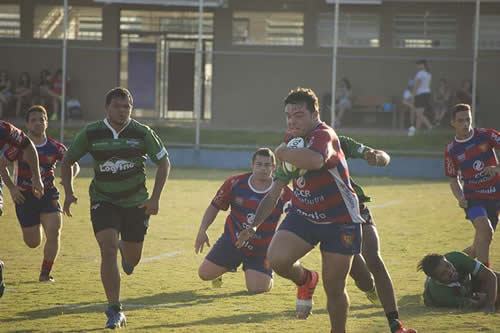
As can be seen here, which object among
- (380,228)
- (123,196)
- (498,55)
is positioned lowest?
(380,228)

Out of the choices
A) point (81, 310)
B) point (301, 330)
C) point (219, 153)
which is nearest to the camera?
point (301, 330)

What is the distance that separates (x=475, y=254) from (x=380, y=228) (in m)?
5.22

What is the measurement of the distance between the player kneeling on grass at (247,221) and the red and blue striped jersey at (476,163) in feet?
6.31

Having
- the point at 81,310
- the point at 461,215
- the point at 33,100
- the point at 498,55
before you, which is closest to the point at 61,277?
the point at 81,310

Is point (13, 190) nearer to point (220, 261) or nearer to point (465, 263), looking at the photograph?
point (220, 261)

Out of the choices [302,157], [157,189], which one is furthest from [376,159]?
[157,189]

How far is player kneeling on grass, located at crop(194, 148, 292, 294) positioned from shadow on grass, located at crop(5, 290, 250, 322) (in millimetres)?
294

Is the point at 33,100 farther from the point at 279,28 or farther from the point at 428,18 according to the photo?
the point at 428,18

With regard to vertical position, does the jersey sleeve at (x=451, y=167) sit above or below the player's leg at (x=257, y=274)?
above

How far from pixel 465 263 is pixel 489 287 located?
0.32m

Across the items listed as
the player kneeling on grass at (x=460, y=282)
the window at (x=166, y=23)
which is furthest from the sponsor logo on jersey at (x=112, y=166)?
the window at (x=166, y=23)

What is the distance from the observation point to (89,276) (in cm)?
1134

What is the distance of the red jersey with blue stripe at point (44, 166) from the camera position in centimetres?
1108

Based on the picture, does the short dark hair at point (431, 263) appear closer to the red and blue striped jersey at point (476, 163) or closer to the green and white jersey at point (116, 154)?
the red and blue striped jersey at point (476, 163)
